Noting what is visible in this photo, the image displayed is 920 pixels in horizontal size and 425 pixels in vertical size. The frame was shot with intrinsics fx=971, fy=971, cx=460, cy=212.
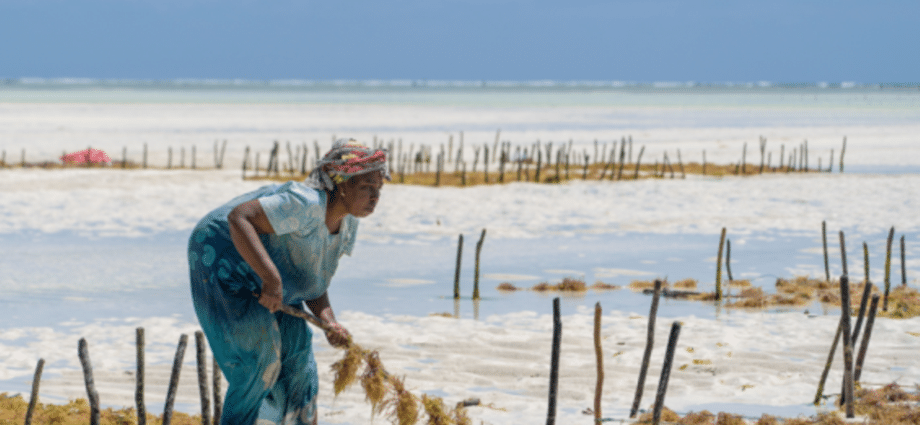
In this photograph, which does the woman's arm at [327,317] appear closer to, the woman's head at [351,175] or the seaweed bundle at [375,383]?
the seaweed bundle at [375,383]

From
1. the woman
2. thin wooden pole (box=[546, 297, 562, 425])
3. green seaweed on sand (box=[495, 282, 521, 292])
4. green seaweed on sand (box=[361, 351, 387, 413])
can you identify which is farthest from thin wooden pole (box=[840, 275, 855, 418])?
green seaweed on sand (box=[495, 282, 521, 292])

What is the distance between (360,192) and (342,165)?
4.5 inches

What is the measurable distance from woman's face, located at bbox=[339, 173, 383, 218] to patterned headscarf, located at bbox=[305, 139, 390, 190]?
0.9 inches

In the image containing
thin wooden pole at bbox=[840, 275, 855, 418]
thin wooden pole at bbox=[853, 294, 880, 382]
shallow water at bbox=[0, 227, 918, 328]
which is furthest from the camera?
shallow water at bbox=[0, 227, 918, 328]

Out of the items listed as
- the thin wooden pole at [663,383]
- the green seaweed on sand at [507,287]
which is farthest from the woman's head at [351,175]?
the green seaweed on sand at [507,287]

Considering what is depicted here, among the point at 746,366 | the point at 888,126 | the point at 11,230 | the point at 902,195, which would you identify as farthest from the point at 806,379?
the point at 888,126

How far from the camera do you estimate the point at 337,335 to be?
3.60 meters

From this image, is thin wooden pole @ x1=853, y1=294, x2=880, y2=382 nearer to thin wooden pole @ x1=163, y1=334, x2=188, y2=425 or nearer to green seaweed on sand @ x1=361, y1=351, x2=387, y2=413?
green seaweed on sand @ x1=361, y1=351, x2=387, y2=413

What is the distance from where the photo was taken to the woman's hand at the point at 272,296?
10.3 feet

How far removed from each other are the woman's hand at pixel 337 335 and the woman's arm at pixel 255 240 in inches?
17.8

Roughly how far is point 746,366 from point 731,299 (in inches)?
105

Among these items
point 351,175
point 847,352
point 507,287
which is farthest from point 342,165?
point 507,287

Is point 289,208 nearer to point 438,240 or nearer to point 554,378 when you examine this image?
point 554,378

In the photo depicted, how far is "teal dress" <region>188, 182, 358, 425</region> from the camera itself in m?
3.17
